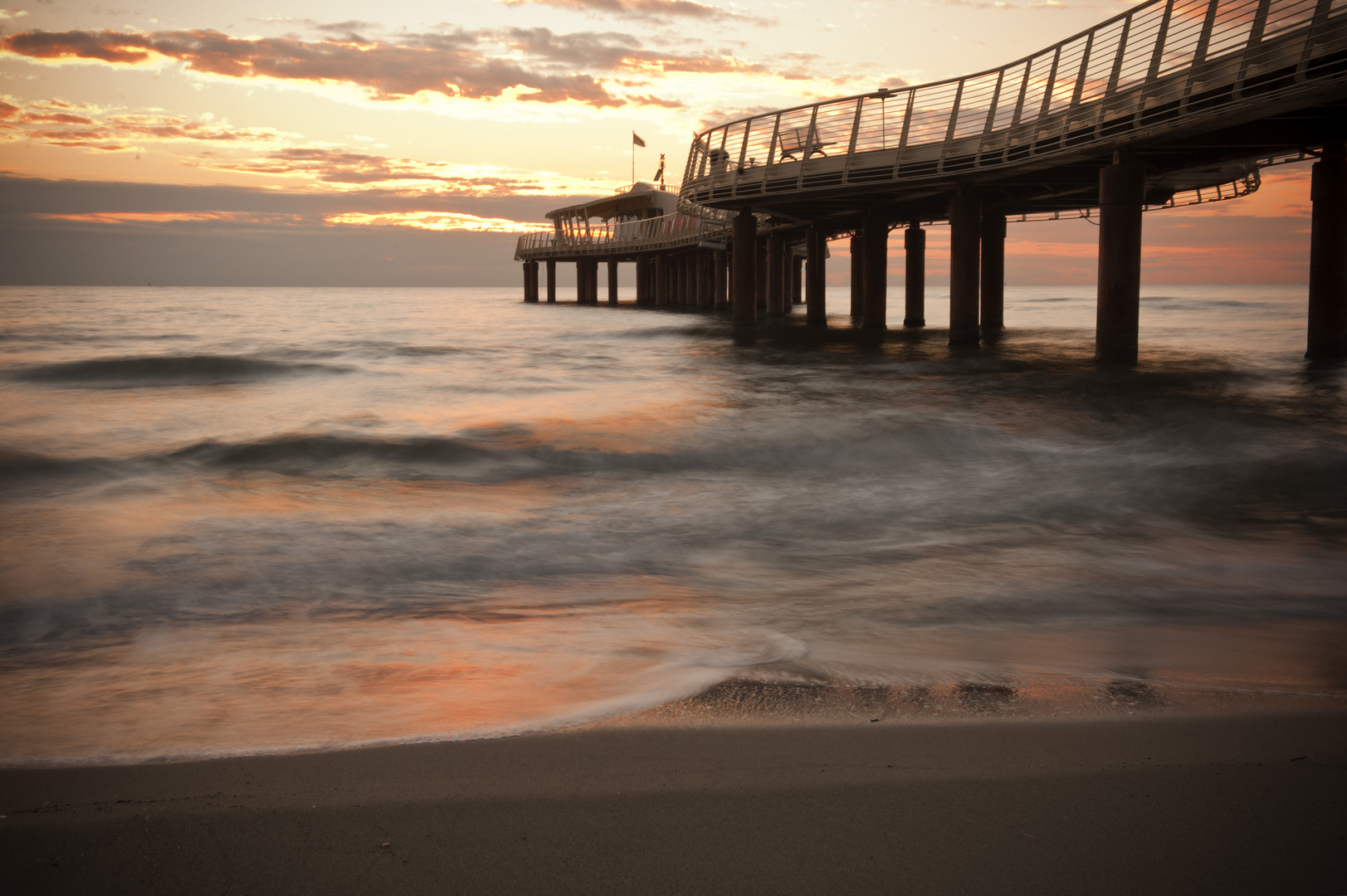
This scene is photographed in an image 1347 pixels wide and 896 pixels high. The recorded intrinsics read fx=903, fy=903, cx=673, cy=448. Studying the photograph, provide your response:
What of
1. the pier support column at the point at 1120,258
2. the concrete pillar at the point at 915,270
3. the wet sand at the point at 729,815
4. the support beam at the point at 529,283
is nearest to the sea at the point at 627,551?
the wet sand at the point at 729,815

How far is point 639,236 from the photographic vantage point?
53.0 metres

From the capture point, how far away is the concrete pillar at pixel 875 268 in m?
24.8

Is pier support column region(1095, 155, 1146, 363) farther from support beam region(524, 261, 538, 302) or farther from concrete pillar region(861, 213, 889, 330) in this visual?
support beam region(524, 261, 538, 302)

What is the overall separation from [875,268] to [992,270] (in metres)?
3.26

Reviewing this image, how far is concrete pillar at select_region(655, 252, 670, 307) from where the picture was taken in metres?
53.4

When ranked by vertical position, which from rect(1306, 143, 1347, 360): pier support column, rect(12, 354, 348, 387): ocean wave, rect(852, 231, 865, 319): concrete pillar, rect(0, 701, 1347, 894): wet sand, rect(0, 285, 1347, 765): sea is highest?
rect(852, 231, 865, 319): concrete pillar

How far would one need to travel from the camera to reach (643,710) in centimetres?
254

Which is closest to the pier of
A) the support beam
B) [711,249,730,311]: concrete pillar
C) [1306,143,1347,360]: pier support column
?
[1306,143,1347,360]: pier support column

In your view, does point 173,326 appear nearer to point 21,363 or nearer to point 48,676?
point 21,363

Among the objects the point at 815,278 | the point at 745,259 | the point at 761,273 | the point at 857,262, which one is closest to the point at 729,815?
the point at 745,259

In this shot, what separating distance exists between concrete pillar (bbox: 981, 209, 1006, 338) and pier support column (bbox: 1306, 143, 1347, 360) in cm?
899

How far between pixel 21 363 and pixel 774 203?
1718cm

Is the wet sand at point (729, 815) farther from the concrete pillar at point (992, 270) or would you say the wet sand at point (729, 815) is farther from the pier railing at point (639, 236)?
the pier railing at point (639, 236)

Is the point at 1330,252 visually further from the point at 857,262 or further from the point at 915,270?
the point at 857,262
